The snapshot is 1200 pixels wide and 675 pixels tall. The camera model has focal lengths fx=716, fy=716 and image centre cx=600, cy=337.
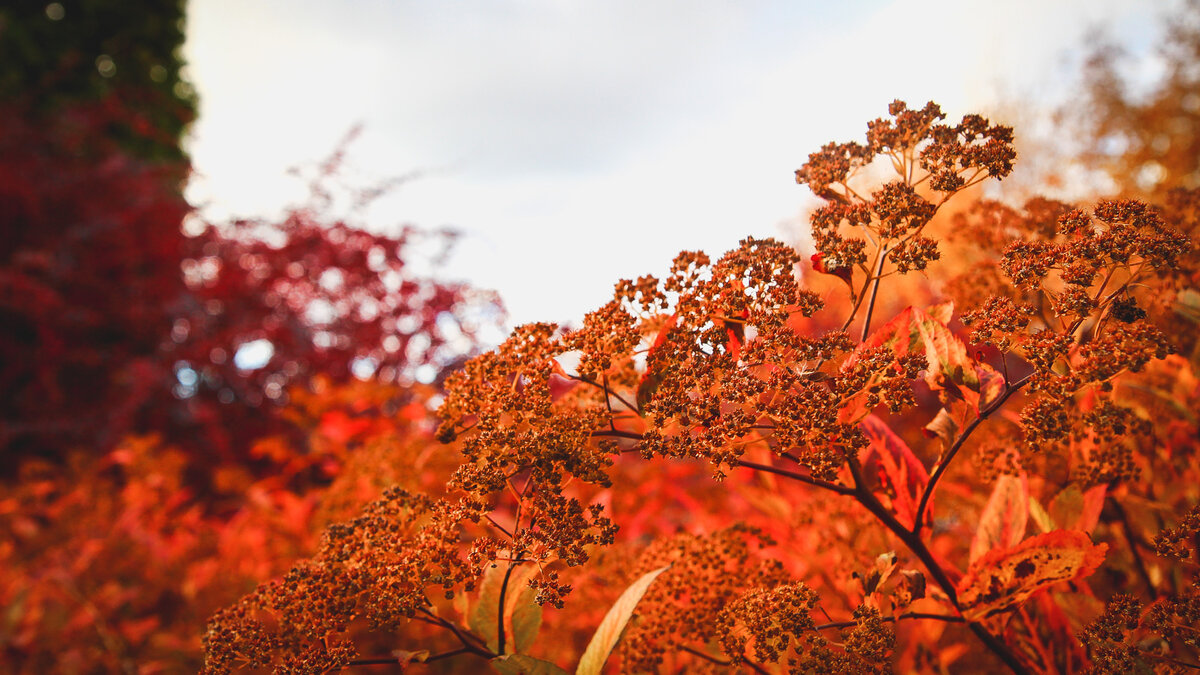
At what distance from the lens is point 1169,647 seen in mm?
951

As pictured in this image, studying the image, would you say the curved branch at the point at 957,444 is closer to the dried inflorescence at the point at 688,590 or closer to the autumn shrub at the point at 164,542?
the dried inflorescence at the point at 688,590

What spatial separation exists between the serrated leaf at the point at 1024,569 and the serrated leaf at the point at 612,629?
15.7 inches

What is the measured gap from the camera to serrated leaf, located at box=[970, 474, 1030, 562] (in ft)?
3.46

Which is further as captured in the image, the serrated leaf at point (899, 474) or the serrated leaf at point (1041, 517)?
the serrated leaf at point (1041, 517)

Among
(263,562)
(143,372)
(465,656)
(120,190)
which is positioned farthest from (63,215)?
(465,656)

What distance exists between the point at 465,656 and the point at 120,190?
18.2ft

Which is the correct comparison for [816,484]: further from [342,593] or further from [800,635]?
[342,593]

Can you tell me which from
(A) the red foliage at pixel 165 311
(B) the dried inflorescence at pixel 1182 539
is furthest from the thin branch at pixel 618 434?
(A) the red foliage at pixel 165 311

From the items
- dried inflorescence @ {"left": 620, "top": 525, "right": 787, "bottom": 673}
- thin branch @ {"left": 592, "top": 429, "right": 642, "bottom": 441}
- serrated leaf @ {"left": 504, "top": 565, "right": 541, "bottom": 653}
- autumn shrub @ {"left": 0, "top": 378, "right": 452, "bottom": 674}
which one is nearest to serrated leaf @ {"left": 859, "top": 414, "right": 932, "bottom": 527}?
dried inflorescence @ {"left": 620, "top": 525, "right": 787, "bottom": 673}

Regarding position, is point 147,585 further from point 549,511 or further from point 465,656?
point 549,511

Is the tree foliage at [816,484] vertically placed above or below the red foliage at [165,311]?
below

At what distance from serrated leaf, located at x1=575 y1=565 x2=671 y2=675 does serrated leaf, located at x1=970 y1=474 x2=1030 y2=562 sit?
50 centimetres

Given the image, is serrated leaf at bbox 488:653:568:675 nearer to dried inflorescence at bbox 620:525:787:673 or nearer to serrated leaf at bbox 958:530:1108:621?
dried inflorescence at bbox 620:525:787:673

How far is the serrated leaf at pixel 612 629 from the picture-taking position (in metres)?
0.89
